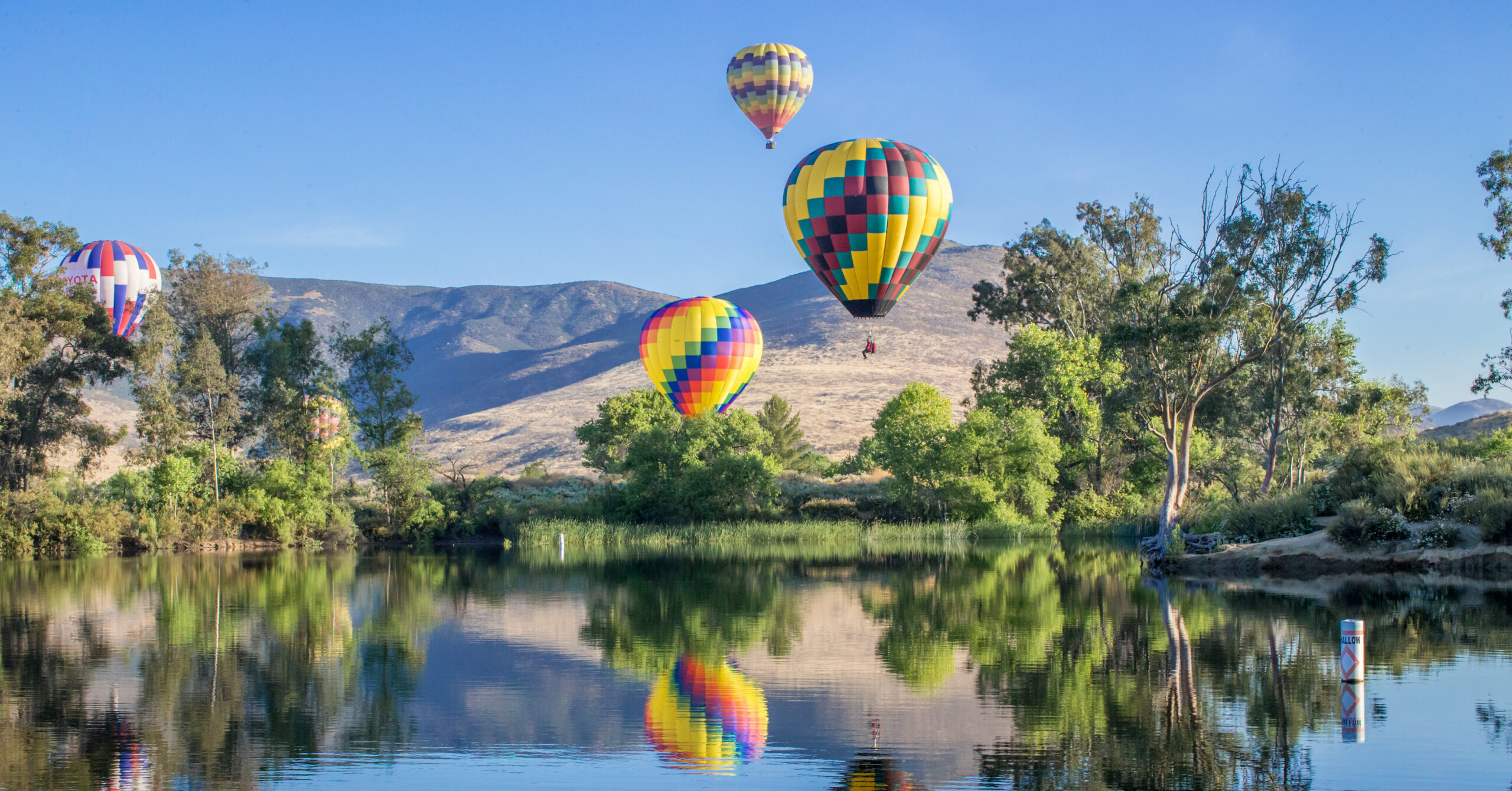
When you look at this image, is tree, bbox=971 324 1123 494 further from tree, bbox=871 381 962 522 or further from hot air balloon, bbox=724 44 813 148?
hot air balloon, bbox=724 44 813 148

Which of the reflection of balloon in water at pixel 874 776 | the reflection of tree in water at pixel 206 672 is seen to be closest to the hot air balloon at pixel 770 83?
the reflection of tree in water at pixel 206 672

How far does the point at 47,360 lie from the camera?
5238cm

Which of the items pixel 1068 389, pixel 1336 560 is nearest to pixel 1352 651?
pixel 1336 560

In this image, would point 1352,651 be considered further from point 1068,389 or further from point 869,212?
point 1068,389

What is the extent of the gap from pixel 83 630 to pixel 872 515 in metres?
36.9

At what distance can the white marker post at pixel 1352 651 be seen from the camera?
12.8 metres

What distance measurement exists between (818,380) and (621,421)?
6803cm

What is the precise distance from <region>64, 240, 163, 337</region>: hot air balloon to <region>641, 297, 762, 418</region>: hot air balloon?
71.8 feet

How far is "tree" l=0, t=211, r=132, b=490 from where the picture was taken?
152 feet

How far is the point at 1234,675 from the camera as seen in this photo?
13680mm

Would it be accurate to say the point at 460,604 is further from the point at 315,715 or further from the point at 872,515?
the point at 872,515

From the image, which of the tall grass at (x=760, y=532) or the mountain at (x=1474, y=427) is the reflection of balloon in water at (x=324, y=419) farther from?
the mountain at (x=1474, y=427)

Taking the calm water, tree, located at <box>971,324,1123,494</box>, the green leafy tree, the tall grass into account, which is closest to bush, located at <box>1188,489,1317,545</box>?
the calm water

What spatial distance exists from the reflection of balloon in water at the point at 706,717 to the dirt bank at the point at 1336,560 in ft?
52.8
